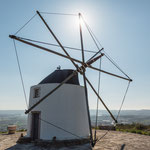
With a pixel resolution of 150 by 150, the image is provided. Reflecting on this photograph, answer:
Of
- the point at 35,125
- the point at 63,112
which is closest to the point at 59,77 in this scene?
the point at 63,112

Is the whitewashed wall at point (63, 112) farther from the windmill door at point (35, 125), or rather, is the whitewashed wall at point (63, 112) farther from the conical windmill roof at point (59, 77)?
the conical windmill roof at point (59, 77)

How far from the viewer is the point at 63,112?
36.8ft

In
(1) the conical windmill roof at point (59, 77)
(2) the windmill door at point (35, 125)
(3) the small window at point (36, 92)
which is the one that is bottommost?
(2) the windmill door at point (35, 125)

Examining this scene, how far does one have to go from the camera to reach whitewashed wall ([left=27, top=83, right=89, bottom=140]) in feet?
35.9

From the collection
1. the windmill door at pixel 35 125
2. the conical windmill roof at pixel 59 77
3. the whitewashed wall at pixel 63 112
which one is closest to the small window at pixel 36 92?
the whitewashed wall at pixel 63 112

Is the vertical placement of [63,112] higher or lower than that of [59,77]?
lower

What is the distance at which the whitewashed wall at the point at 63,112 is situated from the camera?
10.9m

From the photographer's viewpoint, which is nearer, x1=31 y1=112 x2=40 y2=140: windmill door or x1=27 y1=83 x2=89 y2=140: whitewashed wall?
x1=27 y1=83 x2=89 y2=140: whitewashed wall

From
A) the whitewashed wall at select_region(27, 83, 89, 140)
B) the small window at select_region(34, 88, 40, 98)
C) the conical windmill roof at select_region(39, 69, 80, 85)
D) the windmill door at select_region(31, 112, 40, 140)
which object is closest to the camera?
the whitewashed wall at select_region(27, 83, 89, 140)

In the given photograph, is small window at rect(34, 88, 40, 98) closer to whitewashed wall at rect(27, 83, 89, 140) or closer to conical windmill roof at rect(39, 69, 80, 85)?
whitewashed wall at rect(27, 83, 89, 140)

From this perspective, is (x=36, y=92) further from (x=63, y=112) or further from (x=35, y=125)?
(x=63, y=112)

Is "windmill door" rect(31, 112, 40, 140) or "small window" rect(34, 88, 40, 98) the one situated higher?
"small window" rect(34, 88, 40, 98)

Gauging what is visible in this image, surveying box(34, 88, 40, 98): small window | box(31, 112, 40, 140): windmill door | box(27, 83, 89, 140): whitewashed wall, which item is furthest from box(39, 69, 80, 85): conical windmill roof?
box(31, 112, 40, 140): windmill door

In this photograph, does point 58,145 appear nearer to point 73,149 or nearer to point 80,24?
point 73,149
